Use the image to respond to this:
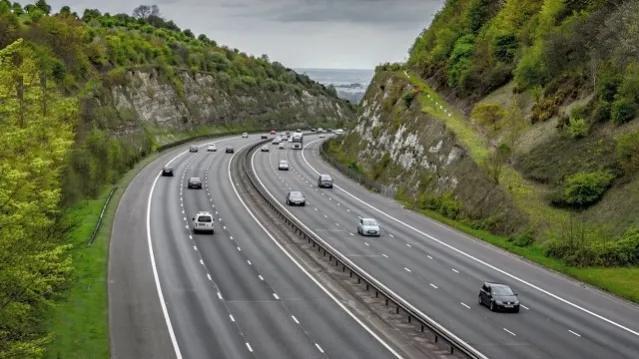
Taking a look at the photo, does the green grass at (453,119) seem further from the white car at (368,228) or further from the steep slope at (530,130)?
the white car at (368,228)

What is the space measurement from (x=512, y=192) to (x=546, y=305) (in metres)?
23.5

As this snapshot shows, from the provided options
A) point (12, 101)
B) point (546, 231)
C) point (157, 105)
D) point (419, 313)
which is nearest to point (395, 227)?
point (546, 231)

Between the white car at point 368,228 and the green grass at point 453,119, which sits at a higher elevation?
the green grass at point 453,119

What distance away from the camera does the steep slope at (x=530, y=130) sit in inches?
2176

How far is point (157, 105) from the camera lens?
151m

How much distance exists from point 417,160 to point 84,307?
176 feet

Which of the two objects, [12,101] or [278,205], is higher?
[12,101]

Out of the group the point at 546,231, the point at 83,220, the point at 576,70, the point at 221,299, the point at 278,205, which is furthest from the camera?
the point at 576,70

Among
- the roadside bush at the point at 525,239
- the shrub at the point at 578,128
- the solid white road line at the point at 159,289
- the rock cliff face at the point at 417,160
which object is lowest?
the solid white road line at the point at 159,289

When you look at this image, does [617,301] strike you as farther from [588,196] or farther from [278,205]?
[278,205]

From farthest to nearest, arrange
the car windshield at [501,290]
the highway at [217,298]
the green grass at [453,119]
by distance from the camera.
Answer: the green grass at [453,119] → the car windshield at [501,290] → the highway at [217,298]

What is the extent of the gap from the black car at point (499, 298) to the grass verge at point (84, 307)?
1758 centimetres

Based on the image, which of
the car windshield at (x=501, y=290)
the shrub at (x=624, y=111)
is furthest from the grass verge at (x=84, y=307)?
the shrub at (x=624, y=111)

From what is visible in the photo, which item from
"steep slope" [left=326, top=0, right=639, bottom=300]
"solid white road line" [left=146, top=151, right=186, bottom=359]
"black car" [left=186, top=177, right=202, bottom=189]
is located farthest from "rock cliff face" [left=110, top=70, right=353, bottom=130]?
"solid white road line" [left=146, top=151, right=186, bottom=359]
